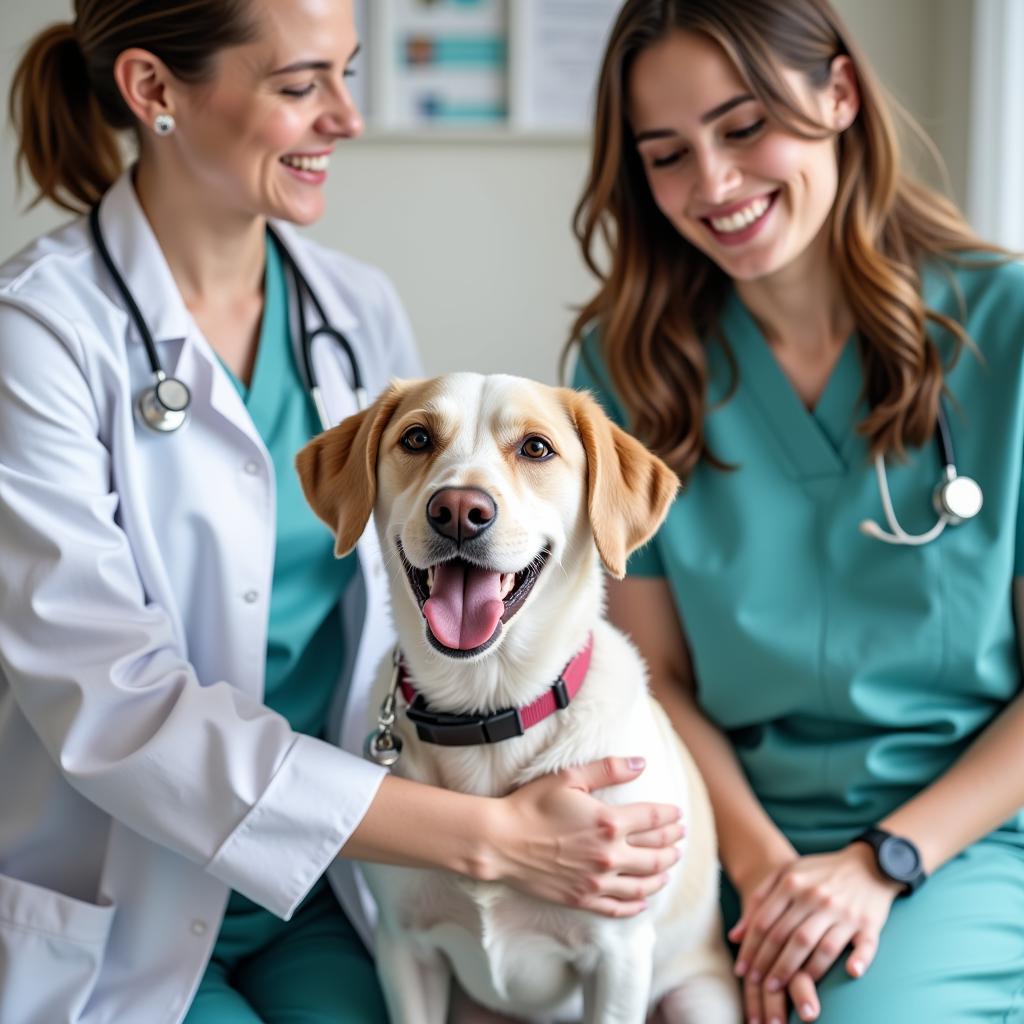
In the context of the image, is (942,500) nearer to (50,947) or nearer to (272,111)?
(272,111)

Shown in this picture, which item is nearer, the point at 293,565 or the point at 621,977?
the point at 621,977

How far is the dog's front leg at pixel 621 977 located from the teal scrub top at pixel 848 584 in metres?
0.41

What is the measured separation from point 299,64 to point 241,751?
3.01 feet

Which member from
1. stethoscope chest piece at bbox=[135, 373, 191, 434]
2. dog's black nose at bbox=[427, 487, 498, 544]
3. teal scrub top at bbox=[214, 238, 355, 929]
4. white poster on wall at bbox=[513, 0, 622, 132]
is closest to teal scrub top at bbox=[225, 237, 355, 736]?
teal scrub top at bbox=[214, 238, 355, 929]

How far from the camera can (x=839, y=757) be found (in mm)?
1688

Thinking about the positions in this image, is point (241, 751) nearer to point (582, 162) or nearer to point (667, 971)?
point (667, 971)

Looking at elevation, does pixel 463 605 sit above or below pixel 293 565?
above

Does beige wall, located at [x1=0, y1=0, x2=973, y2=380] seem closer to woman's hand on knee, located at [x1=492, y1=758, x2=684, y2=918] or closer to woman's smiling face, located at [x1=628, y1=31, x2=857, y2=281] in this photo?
woman's smiling face, located at [x1=628, y1=31, x2=857, y2=281]

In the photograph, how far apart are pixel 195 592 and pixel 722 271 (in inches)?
37.4

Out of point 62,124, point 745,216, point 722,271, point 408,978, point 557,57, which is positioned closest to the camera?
point 408,978

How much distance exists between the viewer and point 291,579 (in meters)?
1.72

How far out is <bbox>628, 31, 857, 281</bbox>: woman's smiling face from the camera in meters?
1.65

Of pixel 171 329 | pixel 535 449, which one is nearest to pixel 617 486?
pixel 535 449

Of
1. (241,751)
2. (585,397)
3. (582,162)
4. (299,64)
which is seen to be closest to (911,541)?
(585,397)
